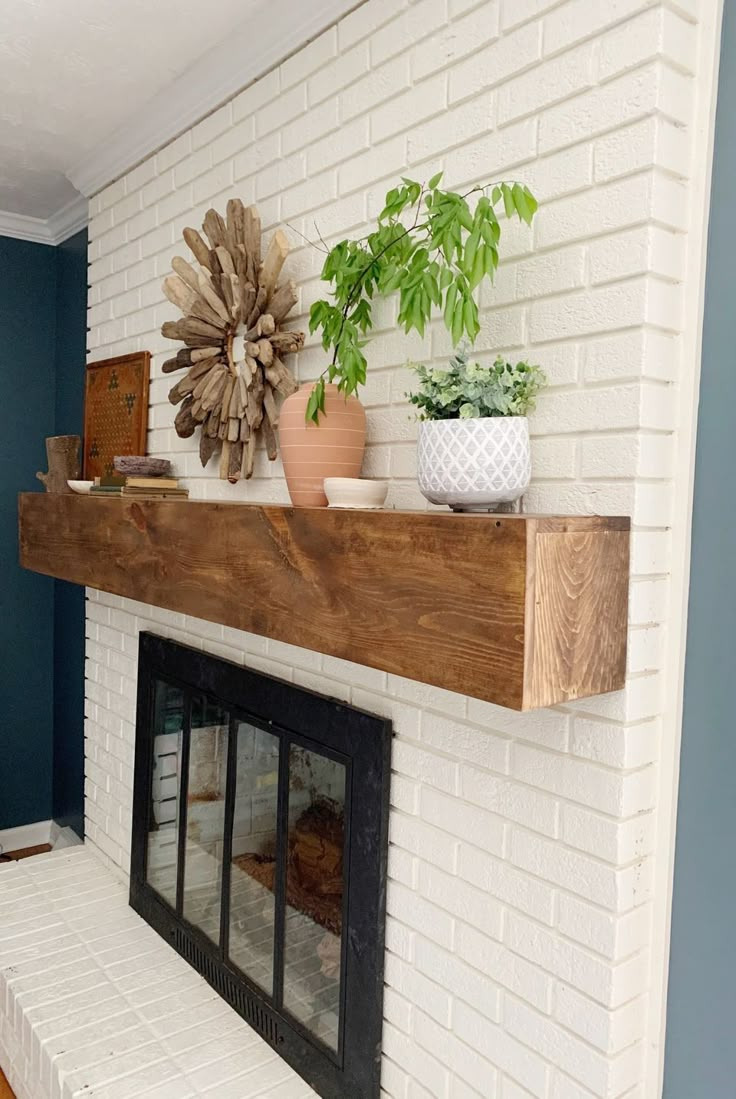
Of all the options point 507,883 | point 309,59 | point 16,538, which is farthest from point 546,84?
point 16,538

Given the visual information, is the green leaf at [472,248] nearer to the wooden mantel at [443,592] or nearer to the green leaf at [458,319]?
the green leaf at [458,319]

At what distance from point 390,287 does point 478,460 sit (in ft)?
1.08

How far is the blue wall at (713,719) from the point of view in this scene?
1127 mm

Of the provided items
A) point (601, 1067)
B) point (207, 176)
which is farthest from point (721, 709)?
point (207, 176)

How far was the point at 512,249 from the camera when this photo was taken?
1.30m

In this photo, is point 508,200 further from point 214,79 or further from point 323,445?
point 214,79

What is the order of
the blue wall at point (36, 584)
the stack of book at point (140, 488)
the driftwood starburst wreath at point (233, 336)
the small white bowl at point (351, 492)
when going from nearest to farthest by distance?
the small white bowl at point (351, 492) → the driftwood starburst wreath at point (233, 336) → the stack of book at point (140, 488) → the blue wall at point (36, 584)

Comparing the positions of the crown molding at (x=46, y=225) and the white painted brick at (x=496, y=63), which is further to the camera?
the crown molding at (x=46, y=225)

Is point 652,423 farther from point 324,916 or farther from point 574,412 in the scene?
point 324,916

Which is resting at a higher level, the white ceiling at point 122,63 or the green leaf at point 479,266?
the white ceiling at point 122,63

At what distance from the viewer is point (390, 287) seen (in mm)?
1275

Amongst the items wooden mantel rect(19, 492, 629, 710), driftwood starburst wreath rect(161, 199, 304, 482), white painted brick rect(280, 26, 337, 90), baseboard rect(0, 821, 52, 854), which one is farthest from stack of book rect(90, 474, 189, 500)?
baseboard rect(0, 821, 52, 854)

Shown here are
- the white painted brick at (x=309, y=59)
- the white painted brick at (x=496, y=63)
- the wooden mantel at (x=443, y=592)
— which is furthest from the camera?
the white painted brick at (x=309, y=59)

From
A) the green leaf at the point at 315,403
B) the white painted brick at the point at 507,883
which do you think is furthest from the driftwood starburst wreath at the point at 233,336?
the white painted brick at the point at 507,883
